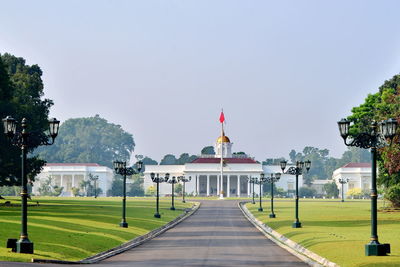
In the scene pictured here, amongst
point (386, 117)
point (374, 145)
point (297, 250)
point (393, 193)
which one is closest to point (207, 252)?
point (297, 250)

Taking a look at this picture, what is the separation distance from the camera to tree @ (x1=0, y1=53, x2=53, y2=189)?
3285 inches

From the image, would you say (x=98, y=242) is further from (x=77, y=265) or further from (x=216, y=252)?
(x=77, y=265)

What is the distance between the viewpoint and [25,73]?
4080 inches

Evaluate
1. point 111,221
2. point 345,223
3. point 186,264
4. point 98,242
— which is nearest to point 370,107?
point 345,223

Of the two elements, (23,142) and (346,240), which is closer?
(23,142)

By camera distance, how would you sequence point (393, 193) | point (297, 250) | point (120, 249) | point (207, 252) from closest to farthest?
point (207, 252) < point (297, 250) < point (120, 249) < point (393, 193)

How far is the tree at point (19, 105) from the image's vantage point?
83.4m

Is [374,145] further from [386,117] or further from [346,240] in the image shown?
[386,117]

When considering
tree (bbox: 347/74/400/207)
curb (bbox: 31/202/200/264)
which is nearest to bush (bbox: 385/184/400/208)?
tree (bbox: 347/74/400/207)

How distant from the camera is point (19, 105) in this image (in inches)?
3514

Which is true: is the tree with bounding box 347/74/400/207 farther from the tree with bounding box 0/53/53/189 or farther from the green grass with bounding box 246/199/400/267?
the tree with bounding box 0/53/53/189

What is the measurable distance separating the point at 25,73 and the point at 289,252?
226 feet

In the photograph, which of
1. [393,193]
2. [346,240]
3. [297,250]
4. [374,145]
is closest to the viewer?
[374,145]

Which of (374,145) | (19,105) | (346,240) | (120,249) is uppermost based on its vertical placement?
(19,105)
